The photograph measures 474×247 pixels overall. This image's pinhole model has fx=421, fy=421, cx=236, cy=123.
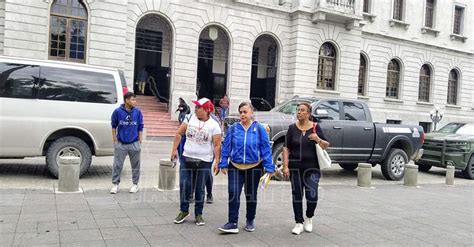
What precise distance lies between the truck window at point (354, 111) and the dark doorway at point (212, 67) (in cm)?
1300

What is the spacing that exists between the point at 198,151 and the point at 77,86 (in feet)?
13.9

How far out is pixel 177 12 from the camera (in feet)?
70.0

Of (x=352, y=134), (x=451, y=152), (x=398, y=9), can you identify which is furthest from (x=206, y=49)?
(x=398, y=9)

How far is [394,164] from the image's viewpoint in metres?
12.0

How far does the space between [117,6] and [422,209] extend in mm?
15791

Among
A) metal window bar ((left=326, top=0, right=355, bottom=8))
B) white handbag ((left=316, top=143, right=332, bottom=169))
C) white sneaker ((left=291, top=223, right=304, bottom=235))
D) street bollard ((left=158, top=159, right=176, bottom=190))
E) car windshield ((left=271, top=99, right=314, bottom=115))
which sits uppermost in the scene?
metal window bar ((left=326, top=0, right=355, bottom=8))

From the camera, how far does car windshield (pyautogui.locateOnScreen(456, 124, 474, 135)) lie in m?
15.2

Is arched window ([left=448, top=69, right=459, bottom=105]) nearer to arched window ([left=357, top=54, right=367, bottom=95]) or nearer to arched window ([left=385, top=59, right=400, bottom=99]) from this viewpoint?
arched window ([left=385, top=59, right=400, bottom=99])

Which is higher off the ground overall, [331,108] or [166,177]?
[331,108]

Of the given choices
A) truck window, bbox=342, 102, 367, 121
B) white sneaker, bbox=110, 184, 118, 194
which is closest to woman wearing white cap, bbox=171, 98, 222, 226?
white sneaker, bbox=110, 184, 118, 194

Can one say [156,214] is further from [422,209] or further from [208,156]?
[422,209]

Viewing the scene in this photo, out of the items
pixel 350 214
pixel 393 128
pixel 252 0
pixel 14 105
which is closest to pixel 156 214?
pixel 350 214

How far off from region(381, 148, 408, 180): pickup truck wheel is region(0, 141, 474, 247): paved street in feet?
5.94

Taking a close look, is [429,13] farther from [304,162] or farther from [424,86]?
[304,162]
